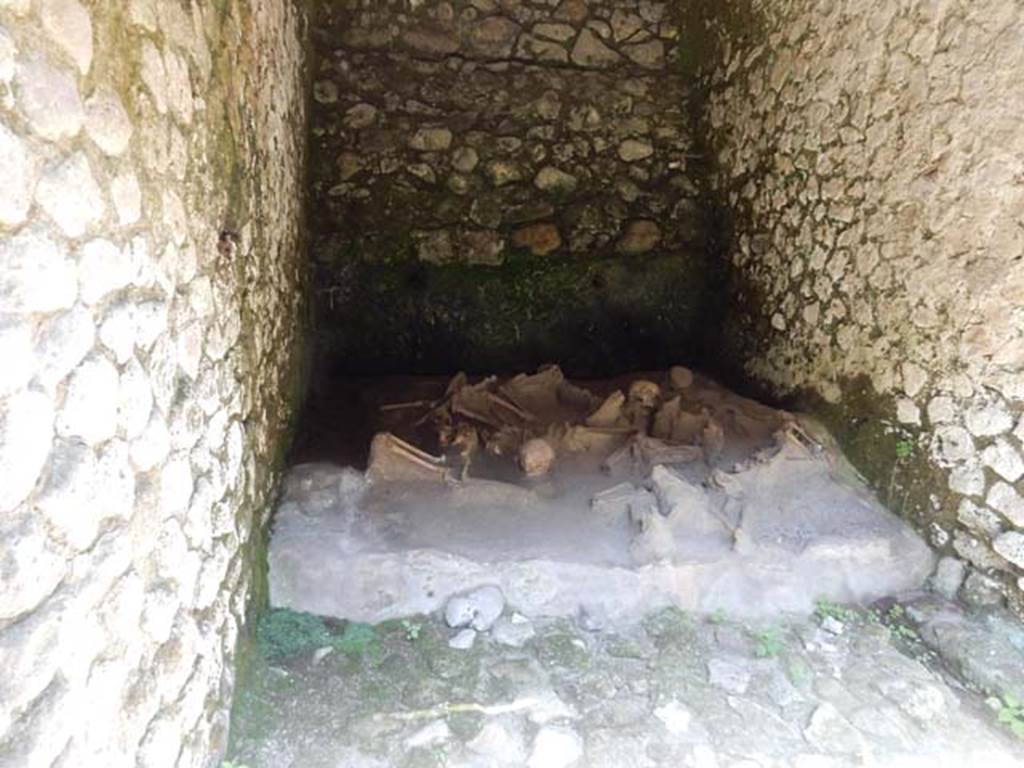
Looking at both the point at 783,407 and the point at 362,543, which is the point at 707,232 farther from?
the point at 362,543

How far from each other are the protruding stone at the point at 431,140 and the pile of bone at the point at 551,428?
135cm

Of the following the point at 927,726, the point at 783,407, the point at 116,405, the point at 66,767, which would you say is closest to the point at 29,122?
the point at 116,405

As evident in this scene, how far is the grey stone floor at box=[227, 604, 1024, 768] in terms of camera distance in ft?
5.65

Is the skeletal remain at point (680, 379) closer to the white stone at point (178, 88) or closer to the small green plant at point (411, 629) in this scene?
the small green plant at point (411, 629)

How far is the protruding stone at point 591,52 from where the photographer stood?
3920 mm

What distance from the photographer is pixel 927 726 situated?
1.83 meters

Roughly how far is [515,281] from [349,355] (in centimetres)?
96

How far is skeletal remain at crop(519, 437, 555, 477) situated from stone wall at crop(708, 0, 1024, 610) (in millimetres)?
1088

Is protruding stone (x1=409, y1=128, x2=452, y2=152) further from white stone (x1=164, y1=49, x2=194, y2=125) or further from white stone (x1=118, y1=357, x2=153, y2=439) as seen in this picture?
white stone (x1=118, y1=357, x2=153, y2=439)

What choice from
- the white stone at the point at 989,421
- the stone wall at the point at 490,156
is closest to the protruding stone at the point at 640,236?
the stone wall at the point at 490,156

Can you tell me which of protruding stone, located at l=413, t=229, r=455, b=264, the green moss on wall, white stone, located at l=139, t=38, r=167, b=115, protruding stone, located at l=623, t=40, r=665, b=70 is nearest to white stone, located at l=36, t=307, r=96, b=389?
white stone, located at l=139, t=38, r=167, b=115

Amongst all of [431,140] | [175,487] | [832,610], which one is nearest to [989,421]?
[832,610]

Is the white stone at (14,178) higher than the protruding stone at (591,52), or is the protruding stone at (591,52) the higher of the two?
the protruding stone at (591,52)

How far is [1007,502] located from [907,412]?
41 cm
